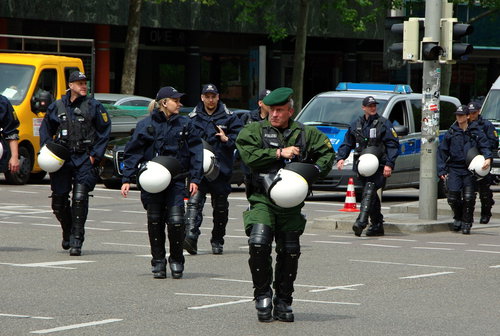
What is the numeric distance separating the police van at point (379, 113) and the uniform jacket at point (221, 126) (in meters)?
7.43

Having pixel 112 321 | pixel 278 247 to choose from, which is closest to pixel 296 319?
pixel 278 247

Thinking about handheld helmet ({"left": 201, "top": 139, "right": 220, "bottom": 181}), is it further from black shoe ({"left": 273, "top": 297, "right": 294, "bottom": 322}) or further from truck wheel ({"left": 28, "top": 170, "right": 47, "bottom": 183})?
truck wheel ({"left": 28, "top": 170, "right": 47, "bottom": 183})

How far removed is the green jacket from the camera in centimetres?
875

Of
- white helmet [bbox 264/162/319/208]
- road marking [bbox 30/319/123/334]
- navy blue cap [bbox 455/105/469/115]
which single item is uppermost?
navy blue cap [bbox 455/105/469/115]

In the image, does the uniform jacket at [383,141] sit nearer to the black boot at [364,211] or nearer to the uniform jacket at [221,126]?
the black boot at [364,211]

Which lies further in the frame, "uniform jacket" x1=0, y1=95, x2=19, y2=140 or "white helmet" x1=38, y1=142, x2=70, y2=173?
"uniform jacket" x1=0, y1=95, x2=19, y2=140

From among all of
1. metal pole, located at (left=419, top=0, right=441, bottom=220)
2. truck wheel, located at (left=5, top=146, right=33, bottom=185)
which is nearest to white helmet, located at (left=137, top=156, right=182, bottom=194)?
metal pole, located at (left=419, top=0, right=441, bottom=220)

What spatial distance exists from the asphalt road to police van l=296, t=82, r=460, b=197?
16.1ft

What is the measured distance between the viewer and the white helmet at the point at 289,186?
8523 mm

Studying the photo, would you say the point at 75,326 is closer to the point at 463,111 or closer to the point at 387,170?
the point at 387,170

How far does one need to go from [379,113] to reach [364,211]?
6.05m

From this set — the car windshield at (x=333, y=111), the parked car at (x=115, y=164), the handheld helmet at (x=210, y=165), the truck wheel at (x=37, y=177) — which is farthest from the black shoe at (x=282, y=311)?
the truck wheel at (x=37, y=177)

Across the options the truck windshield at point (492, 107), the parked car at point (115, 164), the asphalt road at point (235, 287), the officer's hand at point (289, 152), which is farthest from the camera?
the truck windshield at point (492, 107)

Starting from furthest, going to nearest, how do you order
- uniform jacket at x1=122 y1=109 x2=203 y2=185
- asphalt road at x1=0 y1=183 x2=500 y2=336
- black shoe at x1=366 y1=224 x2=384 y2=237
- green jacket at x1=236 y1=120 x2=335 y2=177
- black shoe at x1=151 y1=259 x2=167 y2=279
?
black shoe at x1=366 y1=224 x2=384 y2=237 < uniform jacket at x1=122 y1=109 x2=203 y2=185 < black shoe at x1=151 y1=259 x2=167 y2=279 < green jacket at x1=236 y1=120 x2=335 y2=177 < asphalt road at x1=0 y1=183 x2=500 y2=336
